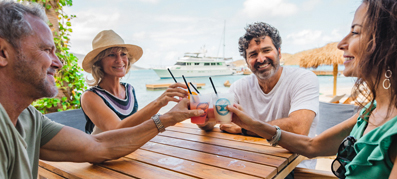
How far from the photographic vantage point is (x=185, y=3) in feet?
174

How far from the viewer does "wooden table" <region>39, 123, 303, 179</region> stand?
1079 mm

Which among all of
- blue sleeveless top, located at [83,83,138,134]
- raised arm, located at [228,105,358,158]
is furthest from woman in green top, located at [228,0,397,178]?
blue sleeveless top, located at [83,83,138,134]

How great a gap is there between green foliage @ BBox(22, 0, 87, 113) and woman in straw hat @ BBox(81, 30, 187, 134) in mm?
1445

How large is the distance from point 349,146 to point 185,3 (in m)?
55.8

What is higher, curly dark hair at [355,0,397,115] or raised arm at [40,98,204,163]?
curly dark hair at [355,0,397,115]

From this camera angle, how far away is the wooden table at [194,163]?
1.08 metres

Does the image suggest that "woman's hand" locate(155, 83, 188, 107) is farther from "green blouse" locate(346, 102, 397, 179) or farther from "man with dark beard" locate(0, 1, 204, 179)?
"green blouse" locate(346, 102, 397, 179)

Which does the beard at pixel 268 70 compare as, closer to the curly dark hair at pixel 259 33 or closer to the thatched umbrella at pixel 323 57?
the curly dark hair at pixel 259 33

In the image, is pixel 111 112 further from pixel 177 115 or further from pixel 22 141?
pixel 22 141

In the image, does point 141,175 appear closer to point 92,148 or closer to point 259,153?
point 92,148

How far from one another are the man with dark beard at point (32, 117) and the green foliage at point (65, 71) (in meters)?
2.41

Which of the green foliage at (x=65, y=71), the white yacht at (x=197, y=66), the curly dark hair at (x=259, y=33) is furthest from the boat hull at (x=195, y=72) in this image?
the curly dark hair at (x=259, y=33)

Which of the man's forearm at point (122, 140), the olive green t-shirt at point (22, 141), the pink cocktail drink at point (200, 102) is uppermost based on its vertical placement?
the pink cocktail drink at point (200, 102)

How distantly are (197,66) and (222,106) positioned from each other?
90.1 ft
